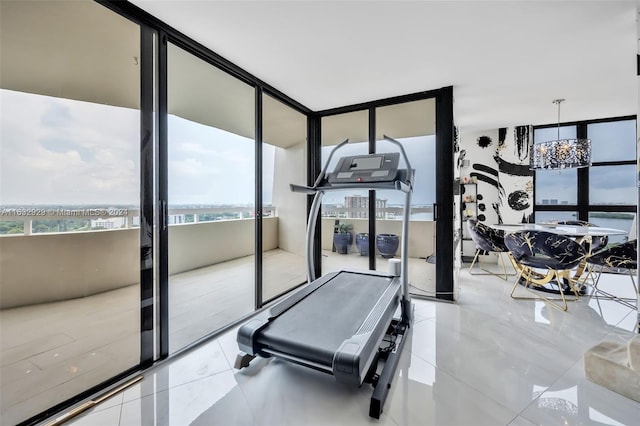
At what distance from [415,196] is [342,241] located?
144 cm

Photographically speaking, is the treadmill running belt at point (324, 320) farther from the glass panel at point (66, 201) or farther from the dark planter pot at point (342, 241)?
the dark planter pot at point (342, 241)

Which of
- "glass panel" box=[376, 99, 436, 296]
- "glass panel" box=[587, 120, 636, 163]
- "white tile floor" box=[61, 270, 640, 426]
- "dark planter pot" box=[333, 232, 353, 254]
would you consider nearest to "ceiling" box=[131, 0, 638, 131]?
"glass panel" box=[376, 99, 436, 296]

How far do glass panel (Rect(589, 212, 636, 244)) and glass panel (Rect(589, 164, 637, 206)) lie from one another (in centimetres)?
20

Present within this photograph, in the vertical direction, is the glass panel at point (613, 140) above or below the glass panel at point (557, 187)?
above

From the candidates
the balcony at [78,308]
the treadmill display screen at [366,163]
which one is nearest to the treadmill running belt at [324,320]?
the balcony at [78,308]

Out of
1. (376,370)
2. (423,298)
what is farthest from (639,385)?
(423,298)

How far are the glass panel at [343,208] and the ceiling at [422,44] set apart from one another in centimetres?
58

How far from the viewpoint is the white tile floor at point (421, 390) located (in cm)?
158

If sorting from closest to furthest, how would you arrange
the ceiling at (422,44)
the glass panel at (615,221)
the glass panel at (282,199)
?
the ceiling at (422,44)
the glass panel at (282,199)
the glass panel at (615,221)

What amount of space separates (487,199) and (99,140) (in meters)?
6.16

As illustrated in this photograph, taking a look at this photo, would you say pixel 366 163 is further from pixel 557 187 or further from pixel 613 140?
pixel 613 140

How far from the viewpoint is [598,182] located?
5.01 metres

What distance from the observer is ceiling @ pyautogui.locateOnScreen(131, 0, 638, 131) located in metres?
2.04

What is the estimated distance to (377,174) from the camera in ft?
8.22
